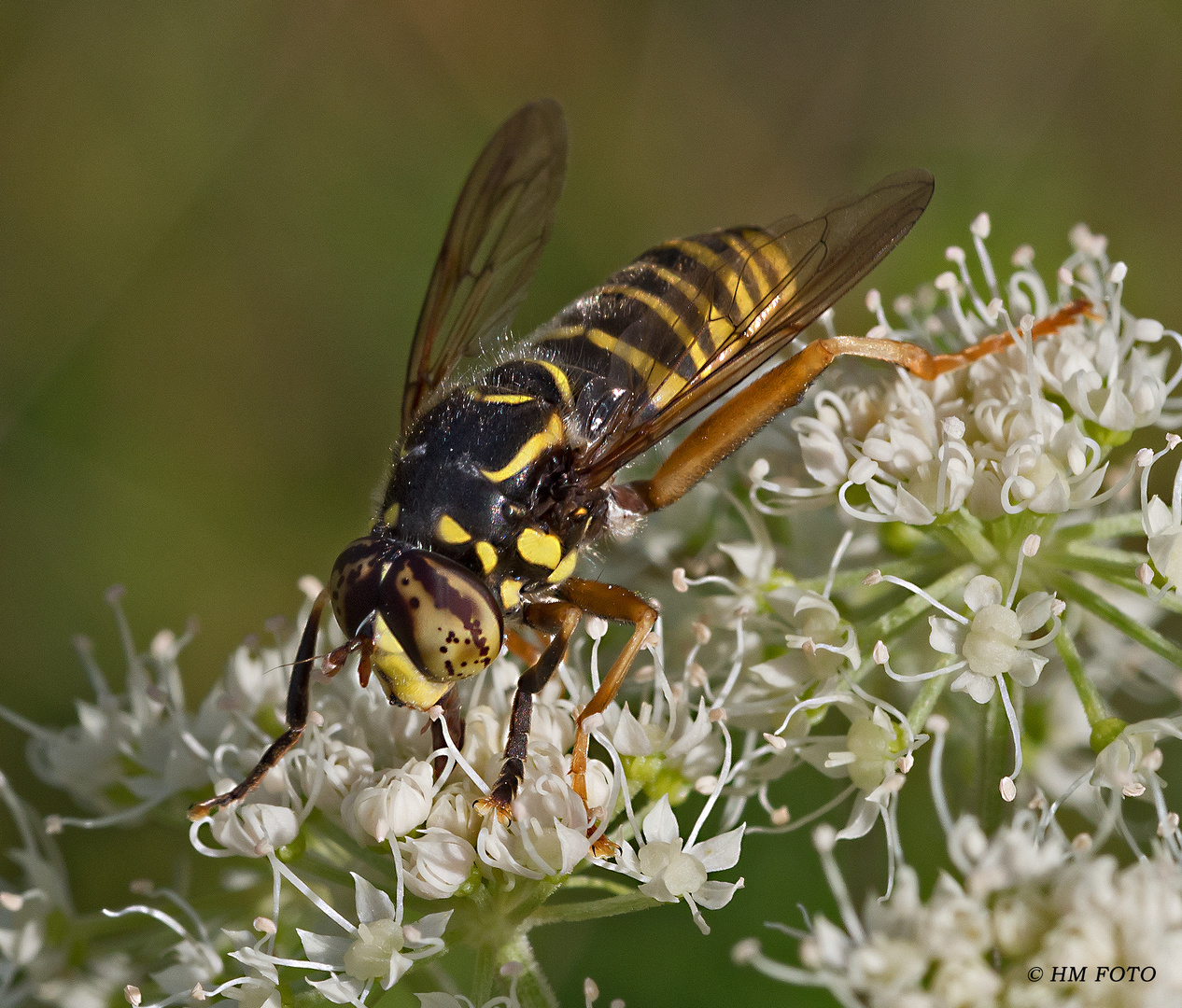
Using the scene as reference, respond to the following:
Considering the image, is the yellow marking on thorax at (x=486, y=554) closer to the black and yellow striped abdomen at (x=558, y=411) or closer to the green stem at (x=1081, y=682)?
the black and yellow striped abdomen at (x=558, y=411)

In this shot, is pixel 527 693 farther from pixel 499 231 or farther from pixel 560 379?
pixel 499 231

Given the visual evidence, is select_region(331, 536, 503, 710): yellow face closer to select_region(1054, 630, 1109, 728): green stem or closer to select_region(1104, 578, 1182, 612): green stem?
select_region(1054, 630, 1109, 728): green stem

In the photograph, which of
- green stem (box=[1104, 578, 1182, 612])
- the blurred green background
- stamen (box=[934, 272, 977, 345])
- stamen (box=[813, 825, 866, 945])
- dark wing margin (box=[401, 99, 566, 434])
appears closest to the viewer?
stamen (box=[813, 825, 866, 945])

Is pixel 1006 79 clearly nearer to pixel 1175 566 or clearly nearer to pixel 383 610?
pixel 1175 566

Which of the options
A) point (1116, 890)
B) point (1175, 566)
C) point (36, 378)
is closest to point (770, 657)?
point (1175, 566)

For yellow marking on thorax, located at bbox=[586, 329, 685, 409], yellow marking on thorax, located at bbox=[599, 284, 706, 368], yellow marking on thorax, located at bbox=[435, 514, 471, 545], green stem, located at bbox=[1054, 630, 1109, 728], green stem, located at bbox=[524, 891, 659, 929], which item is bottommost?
green stem, located at bbox=[524, 891, 659, 929]

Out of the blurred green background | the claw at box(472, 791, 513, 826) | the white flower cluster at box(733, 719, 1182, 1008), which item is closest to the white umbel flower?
the claw at box(472, 791, 513, 826)

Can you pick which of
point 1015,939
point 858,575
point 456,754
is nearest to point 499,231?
point 858,575

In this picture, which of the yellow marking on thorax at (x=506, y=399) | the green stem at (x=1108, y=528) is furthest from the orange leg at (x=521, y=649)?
the green stem at (x=1108, y=528)
